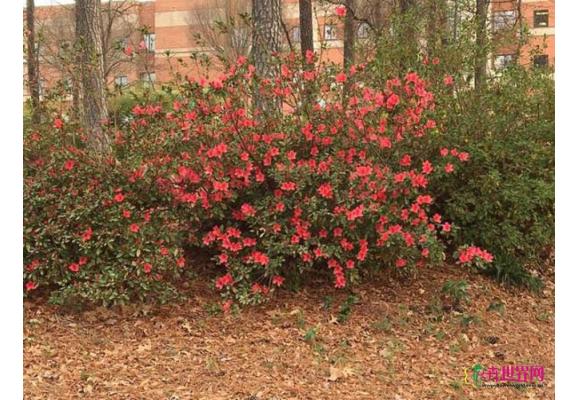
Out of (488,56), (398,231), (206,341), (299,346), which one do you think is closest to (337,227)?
(398,231)

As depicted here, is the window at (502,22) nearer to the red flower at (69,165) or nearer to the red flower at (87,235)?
the red flower at (69,165)

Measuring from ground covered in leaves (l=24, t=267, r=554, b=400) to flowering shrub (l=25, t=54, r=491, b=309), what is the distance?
0.75 feet

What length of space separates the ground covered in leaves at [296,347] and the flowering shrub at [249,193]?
0.75ft

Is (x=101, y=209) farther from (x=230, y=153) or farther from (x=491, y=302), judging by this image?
(x=491, y=302)

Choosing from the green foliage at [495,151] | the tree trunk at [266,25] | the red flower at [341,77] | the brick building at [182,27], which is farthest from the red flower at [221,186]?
the brick building at [182,27]

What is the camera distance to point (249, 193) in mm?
4758

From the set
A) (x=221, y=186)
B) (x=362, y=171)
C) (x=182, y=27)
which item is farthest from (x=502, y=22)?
(x=182, y=27)

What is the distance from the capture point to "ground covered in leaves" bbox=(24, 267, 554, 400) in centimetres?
376

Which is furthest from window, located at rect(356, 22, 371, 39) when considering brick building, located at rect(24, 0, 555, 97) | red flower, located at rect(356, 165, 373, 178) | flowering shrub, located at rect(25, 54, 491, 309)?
red flower, located at rect(356, 165, 373, 178)

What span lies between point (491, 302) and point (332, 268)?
134 cm

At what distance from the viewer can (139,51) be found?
5375mm

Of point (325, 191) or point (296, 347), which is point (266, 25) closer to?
point (325, 191)

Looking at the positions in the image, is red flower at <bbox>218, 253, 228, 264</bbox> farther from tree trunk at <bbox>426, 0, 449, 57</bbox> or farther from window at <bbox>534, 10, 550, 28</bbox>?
window at <bbox>534, 10, 550, 28</bbox>

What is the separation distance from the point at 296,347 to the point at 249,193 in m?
1.19
